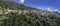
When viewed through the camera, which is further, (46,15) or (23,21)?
(46,15)

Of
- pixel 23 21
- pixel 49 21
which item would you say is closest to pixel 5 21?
pixel 23 21

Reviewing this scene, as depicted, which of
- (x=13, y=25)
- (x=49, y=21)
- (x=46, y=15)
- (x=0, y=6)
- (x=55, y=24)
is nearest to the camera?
(x=13, y=25)

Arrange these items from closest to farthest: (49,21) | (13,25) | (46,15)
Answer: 1. (13,25)
2. (49,21)
3. (46,15)

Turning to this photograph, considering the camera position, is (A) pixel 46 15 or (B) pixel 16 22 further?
(A) pixel 46 15

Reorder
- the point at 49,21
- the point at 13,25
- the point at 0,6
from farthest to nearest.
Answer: the point at 0,6 → the point at 49,21 → the point at 13,25

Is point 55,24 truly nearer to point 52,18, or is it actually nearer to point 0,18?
point 52,18

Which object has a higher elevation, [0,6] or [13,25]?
[0,6]

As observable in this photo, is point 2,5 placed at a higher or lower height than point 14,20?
higher

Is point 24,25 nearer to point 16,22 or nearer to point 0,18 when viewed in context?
point 16,22

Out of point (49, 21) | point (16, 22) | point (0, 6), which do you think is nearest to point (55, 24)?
point (49, 21)
